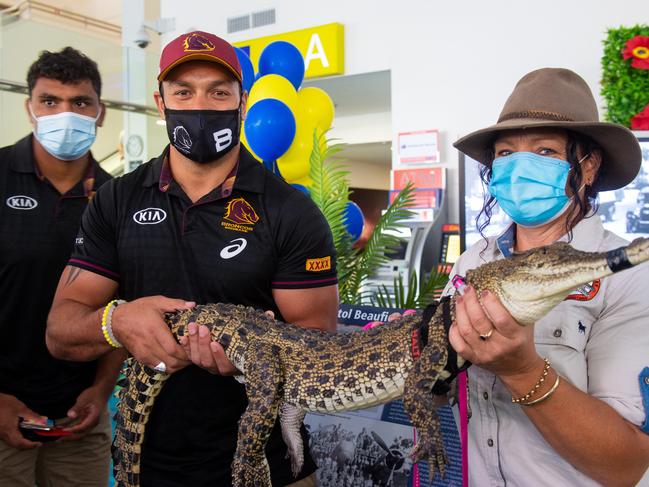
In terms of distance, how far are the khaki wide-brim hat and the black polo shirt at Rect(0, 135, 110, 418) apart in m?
1.74

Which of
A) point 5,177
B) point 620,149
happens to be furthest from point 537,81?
point 5,177

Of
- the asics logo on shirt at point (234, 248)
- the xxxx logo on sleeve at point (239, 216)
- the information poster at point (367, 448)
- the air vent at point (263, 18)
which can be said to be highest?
the air vent at point (263, 18)

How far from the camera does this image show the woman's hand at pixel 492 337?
1.29 metres

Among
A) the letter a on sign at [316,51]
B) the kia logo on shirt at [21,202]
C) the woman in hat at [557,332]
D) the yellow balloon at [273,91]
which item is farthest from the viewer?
the letter a on sign at [316,51]

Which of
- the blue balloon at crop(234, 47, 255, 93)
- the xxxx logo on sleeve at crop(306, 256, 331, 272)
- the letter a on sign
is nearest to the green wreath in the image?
the blue balloon at crop(234, 47, 255, 93)

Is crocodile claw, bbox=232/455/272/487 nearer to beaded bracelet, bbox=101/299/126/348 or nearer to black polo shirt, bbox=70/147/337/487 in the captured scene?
black polo shirt, bbox=70/147/337/487

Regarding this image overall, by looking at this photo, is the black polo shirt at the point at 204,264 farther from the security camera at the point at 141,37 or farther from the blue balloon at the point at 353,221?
the security camera at the point at 141,37

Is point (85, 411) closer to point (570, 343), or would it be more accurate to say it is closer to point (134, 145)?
point (570, 343)

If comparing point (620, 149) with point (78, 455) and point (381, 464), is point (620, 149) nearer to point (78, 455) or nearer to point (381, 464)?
point (381, 464)

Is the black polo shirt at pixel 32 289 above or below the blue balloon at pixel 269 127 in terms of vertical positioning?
below

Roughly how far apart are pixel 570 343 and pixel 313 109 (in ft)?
11.1

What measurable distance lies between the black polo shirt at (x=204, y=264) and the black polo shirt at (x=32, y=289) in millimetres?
655

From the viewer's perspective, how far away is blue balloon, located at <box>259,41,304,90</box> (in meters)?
4.66

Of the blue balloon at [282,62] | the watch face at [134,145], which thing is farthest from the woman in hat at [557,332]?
the watch face at [134,145]
